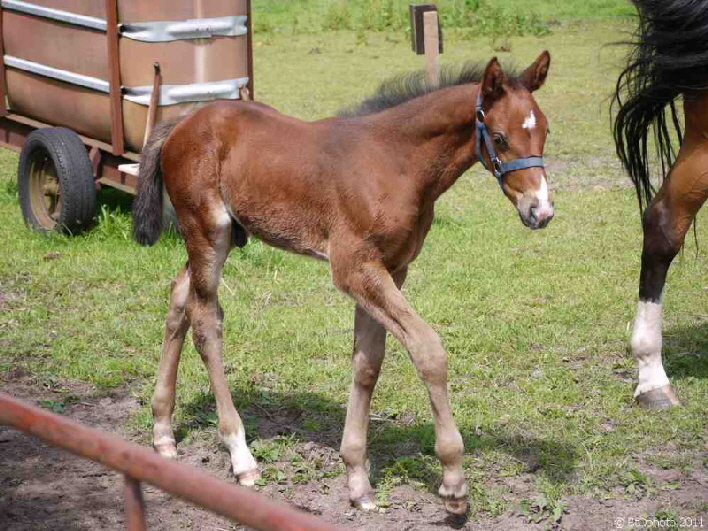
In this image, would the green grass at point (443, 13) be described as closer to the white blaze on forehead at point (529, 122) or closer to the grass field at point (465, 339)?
the grass field at point (465, 339)

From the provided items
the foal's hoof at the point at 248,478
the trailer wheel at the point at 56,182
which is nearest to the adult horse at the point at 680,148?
the foal's hoof at the point at 248,478

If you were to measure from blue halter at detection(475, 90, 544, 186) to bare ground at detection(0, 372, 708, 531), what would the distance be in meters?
1.44

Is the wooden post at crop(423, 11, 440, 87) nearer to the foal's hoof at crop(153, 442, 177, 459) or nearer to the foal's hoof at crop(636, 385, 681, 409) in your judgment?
the foal's hoof at crop(636, 385, 681, 409)

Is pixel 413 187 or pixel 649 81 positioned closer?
pixel 413 187

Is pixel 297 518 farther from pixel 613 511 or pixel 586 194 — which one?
pixel 586 194

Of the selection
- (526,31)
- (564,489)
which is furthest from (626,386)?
(526,31)

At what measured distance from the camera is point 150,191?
487cm

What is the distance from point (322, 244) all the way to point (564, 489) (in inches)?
59.2

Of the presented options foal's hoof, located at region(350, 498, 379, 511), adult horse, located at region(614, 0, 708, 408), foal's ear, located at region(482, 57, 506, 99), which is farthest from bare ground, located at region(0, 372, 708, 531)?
foal's ear, located at region(482, 57, 506, 99)

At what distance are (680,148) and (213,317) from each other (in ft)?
8.60

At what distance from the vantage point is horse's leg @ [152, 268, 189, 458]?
4.74 metres

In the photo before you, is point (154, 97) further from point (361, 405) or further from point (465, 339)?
point (361, 405)

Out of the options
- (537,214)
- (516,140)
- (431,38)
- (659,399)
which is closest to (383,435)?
(659,399)

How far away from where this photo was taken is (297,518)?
1.63 m
